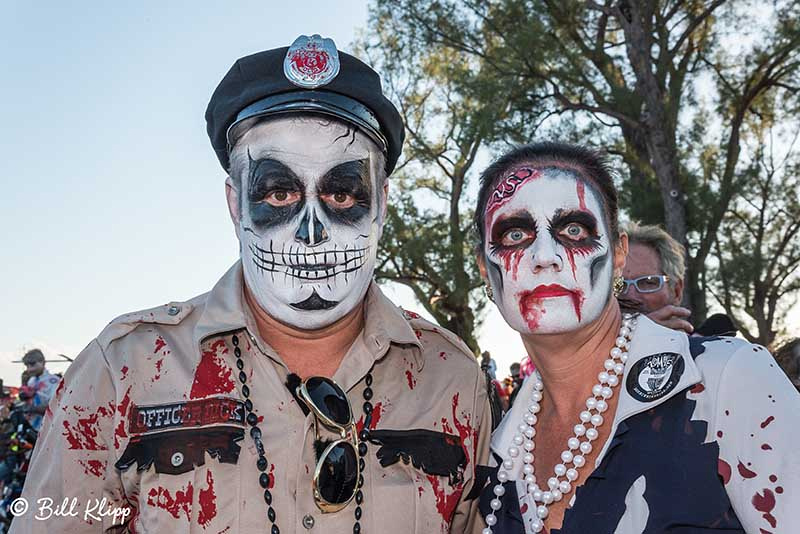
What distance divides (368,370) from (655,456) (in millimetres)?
981

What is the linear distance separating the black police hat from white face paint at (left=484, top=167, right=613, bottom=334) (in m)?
0.55

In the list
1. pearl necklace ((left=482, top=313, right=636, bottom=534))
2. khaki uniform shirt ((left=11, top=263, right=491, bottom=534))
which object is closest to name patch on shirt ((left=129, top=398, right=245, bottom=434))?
khaki uniform shirt ((left=11, top=263, right=491, bottom=534))

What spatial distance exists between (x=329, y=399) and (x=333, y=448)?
0.16 m

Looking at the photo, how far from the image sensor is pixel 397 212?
1691 cm

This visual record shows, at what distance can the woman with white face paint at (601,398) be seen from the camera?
207 centimetres

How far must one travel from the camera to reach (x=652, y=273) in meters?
3.73

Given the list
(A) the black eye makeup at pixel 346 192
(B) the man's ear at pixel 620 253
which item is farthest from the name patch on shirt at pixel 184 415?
(B) the man's ear at pixel 620 253

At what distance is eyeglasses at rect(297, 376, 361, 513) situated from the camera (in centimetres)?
246

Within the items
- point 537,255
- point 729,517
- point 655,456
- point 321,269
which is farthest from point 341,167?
point 729,517

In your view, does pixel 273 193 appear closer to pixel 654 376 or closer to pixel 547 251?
pixel 547 251

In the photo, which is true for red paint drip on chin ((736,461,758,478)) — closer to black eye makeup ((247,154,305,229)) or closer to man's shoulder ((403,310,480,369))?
man's shoulder ((403,310,480,369))

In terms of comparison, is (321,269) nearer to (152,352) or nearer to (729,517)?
(152,352)

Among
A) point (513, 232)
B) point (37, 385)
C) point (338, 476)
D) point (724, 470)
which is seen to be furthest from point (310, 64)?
point (37, 385)

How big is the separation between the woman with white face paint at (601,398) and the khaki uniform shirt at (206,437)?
0.92ft
